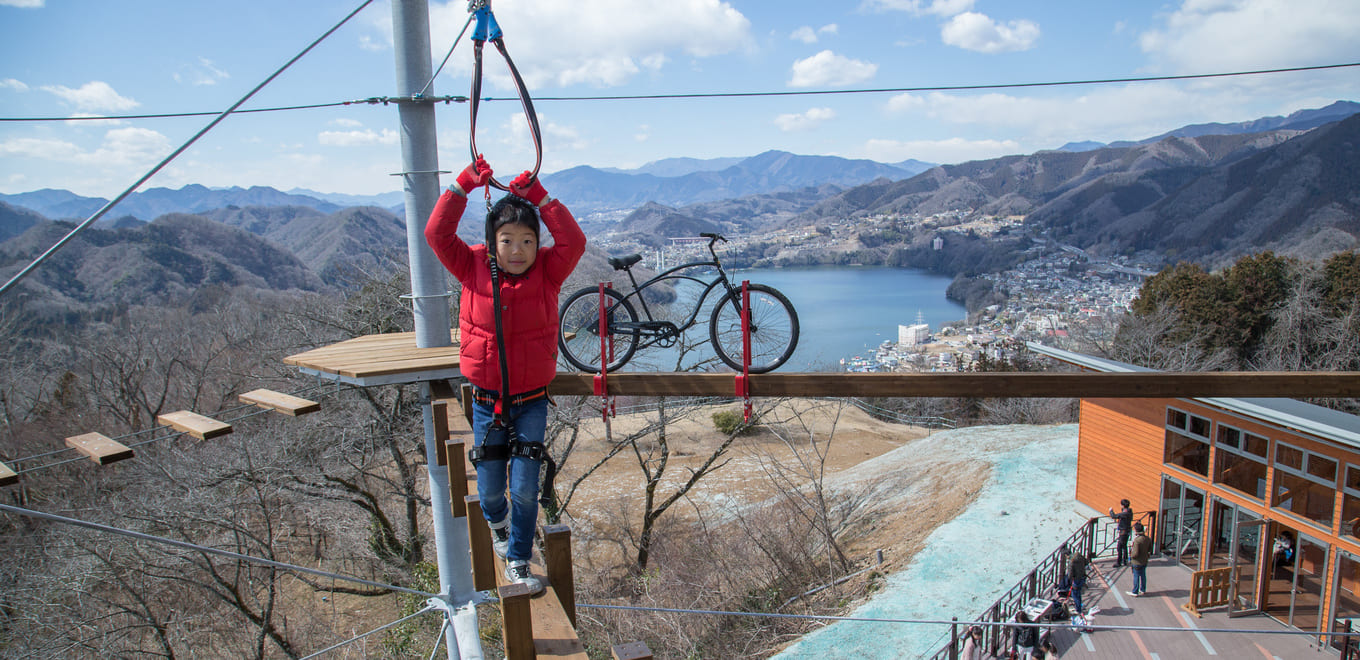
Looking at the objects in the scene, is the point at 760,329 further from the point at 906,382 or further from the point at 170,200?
the point at 170,200

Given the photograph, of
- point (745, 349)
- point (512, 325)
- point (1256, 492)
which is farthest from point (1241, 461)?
point (512, 325)

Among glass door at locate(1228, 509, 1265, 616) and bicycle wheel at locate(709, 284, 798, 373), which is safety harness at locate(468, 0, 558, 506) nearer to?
bicycle wheel at locate(709, 284, 798, 373)

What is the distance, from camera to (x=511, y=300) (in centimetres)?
365

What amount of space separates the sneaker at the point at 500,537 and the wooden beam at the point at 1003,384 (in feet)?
3.41

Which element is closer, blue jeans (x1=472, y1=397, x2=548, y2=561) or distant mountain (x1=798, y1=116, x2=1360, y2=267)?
blue jeans (x1=472, y1=397, x2=548, y2=561)

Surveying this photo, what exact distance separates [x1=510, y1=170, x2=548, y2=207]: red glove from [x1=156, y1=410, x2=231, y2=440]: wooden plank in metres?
2.09

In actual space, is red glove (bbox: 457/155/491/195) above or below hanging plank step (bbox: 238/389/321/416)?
above

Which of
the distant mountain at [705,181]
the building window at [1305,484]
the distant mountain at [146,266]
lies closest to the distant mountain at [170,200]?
the distant mountain at [146,266]

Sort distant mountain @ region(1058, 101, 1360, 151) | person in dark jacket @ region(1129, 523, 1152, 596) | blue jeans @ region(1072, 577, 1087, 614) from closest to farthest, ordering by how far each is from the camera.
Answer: blue jeans @ region(1072, 577, 1087, 614) → person in dark jacket @ region(1129, 523, 1152, 596) → distant mountain @ region(1058, 101, 1360, 151)

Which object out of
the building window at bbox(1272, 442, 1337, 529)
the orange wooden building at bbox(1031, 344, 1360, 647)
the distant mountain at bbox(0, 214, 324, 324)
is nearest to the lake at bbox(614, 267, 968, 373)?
the orange wooden building at bbox(1031, 344, 1360, 647)

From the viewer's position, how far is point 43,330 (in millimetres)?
35219

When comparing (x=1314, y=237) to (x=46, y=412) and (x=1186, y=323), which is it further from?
(x=46, y=412)

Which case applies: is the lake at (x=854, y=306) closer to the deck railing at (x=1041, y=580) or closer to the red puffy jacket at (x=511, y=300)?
the deck railing at (x=1041, y=580)

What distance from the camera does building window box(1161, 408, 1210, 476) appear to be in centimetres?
1388
